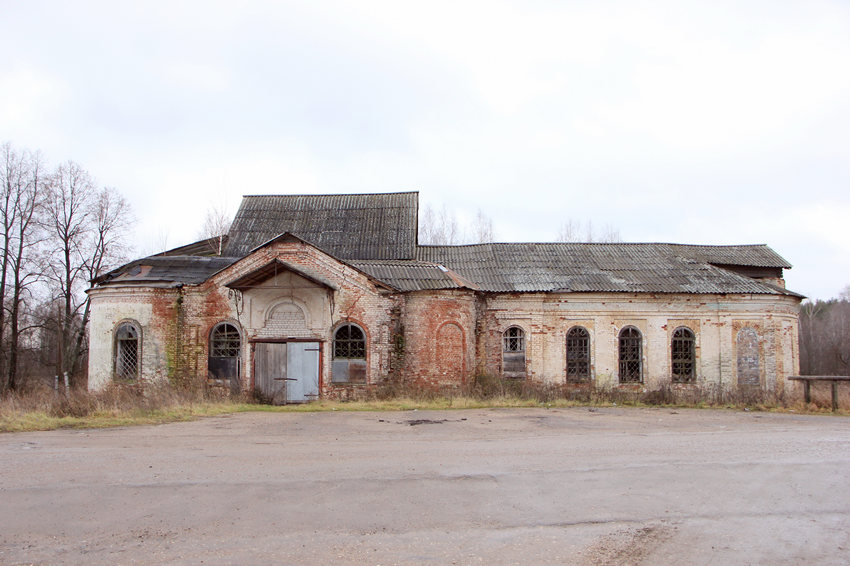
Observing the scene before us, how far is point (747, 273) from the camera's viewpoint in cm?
2588

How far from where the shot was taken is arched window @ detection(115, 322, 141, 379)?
20078 millimetres

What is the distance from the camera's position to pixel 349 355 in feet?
64.5

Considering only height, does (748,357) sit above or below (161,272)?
below

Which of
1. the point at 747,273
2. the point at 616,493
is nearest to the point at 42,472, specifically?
the point at 616,493

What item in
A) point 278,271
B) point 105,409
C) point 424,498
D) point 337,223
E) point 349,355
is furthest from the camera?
point 337,223

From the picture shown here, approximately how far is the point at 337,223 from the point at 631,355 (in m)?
11.9

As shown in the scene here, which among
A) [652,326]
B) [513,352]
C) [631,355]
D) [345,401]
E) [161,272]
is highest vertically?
[161,272]

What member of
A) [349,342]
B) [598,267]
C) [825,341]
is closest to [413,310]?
[349,342]

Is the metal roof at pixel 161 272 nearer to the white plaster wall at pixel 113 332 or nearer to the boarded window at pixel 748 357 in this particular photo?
the white plaster wall at pixel 113 332

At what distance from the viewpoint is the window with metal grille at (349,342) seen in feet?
64.6

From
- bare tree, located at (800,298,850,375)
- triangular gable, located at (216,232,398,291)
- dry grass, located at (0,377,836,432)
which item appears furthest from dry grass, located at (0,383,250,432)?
bare tree, located at (800,298,850,375)

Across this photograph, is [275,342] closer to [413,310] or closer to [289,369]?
[289,369]

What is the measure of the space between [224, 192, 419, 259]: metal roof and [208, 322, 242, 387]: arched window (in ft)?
18.1

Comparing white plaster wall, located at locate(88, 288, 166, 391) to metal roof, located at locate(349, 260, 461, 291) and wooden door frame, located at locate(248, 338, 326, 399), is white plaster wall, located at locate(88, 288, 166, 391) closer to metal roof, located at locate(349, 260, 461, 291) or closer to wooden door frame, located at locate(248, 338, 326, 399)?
wooden door frame, located at locate(248, 338, 326, 399)
